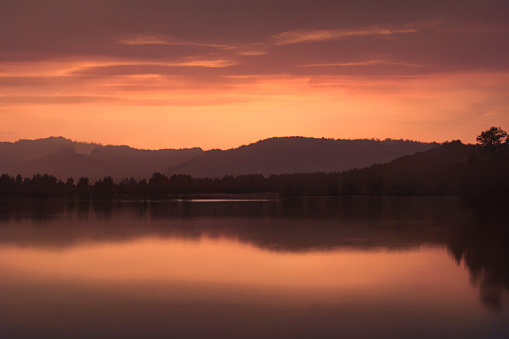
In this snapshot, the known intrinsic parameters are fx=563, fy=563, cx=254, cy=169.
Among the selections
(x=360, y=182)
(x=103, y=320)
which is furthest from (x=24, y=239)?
(x=360, y=182)

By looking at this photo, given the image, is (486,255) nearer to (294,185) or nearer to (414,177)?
Result: (294,185)

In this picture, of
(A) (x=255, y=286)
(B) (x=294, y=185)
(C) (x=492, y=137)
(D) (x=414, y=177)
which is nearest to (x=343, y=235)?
(A) (x=255, y=286)

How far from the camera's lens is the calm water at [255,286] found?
1452cm

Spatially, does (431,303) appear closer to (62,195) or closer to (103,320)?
(103,320)

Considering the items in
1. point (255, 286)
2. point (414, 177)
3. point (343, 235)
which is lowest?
point (255, 286)

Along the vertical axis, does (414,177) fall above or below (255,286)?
above

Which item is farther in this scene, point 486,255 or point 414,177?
point 414,177

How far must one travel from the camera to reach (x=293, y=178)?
172375 millimetres

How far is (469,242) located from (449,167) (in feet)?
412

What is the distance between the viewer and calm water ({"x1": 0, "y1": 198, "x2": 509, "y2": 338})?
14516 mm

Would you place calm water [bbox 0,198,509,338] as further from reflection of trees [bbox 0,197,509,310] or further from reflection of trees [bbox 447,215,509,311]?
reflection of trees [bbox 0,197,509,310]

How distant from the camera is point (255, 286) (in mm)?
19641

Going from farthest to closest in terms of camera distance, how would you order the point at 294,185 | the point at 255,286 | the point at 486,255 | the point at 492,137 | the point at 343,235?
the point at 294,185 < the point at 492,137 < the point at 343,235 < the point at 486,255 < the point at 255,286

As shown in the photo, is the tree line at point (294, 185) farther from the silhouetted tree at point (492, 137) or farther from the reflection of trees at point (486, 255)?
the reflection of trees at point (486, 255)
